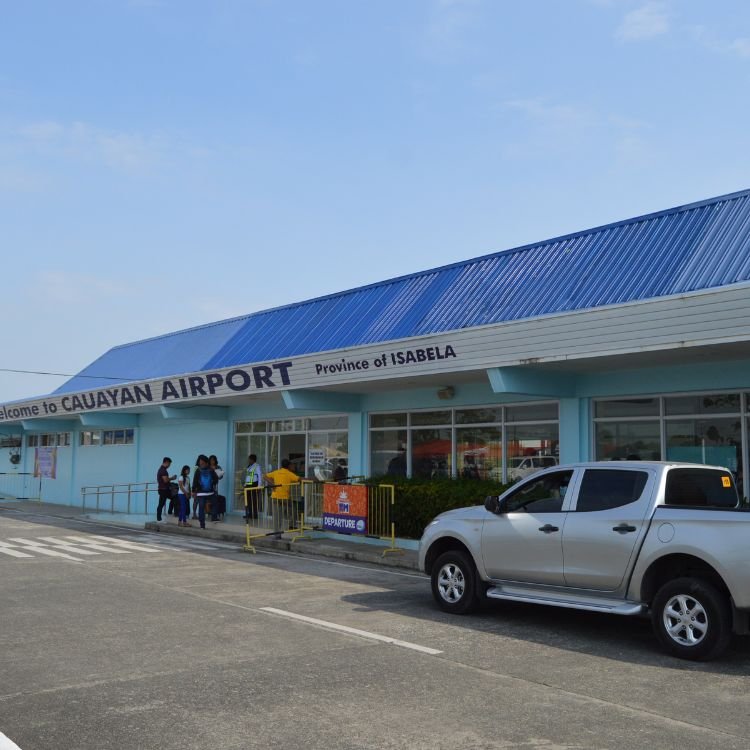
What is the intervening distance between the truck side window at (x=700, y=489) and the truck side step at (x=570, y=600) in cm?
111

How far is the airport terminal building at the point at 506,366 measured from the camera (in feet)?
43.1

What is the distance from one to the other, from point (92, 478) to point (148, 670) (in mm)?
25827

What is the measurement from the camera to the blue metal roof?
531 inches

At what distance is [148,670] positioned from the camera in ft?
23.1

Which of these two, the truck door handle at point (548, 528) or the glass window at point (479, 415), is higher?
the glass window at point (479, 415)

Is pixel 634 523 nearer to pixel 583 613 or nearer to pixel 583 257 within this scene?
pixel 583 613

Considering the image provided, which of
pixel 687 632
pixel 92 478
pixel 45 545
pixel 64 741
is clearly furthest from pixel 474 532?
pixel 92 478

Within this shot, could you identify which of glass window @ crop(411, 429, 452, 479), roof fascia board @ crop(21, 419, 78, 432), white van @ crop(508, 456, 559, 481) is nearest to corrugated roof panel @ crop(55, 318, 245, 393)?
roof fascia board @ crop(21, 419, 78, 432)

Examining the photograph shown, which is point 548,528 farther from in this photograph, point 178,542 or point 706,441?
point 178,542

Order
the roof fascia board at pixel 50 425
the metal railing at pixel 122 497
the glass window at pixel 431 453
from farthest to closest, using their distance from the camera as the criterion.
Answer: the roof fascia board at pixel 50 425 < the metal railing at pixel 122 497 < the glass window at pixel 431 453

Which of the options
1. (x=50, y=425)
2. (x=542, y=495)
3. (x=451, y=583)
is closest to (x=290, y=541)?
(x=451, y=583)

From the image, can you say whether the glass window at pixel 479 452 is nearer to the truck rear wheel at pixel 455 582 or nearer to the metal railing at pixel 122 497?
the truck rear wheel at pixel 455 582

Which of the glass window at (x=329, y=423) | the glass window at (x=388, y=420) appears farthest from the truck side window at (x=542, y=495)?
the glass window at (x=329, y=423)

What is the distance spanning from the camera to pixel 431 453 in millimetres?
18656
